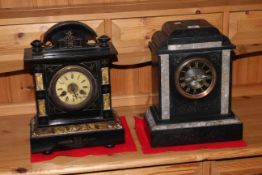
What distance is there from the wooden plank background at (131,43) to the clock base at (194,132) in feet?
1.20

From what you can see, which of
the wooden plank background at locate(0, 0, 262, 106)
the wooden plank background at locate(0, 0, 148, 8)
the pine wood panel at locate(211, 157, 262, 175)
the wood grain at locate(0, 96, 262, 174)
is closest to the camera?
the wood grain at locate(0, 96, 262, 174)

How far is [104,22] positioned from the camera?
6.13ft

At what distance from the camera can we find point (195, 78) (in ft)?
5.39

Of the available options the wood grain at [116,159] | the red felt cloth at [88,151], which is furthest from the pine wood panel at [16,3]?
the red felt cloth at [88,151]

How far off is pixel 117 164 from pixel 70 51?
40cm

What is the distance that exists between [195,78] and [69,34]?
44 centimetres

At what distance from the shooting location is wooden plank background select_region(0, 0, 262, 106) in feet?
6.04

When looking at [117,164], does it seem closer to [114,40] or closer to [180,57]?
[180,57]

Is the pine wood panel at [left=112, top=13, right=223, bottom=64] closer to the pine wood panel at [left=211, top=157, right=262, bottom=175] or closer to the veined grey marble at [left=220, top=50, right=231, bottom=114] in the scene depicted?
the veined grey marble at [left=220, top=50, right=231, bottom=114]

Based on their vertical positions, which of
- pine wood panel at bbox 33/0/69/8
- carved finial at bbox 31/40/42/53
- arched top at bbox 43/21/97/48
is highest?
pine wood panel at bbox 33/0/69/8

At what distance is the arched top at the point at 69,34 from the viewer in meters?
1.61

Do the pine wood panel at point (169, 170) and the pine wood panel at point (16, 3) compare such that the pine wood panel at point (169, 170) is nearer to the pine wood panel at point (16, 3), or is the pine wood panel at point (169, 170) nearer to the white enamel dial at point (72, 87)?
the white enamel dial at point (72, 87)

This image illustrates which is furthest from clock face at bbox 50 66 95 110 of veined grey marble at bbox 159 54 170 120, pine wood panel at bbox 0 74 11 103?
pine wood panel at bbox 0 74 11 103

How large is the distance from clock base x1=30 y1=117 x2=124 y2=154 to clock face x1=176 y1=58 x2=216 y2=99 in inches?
10.1
